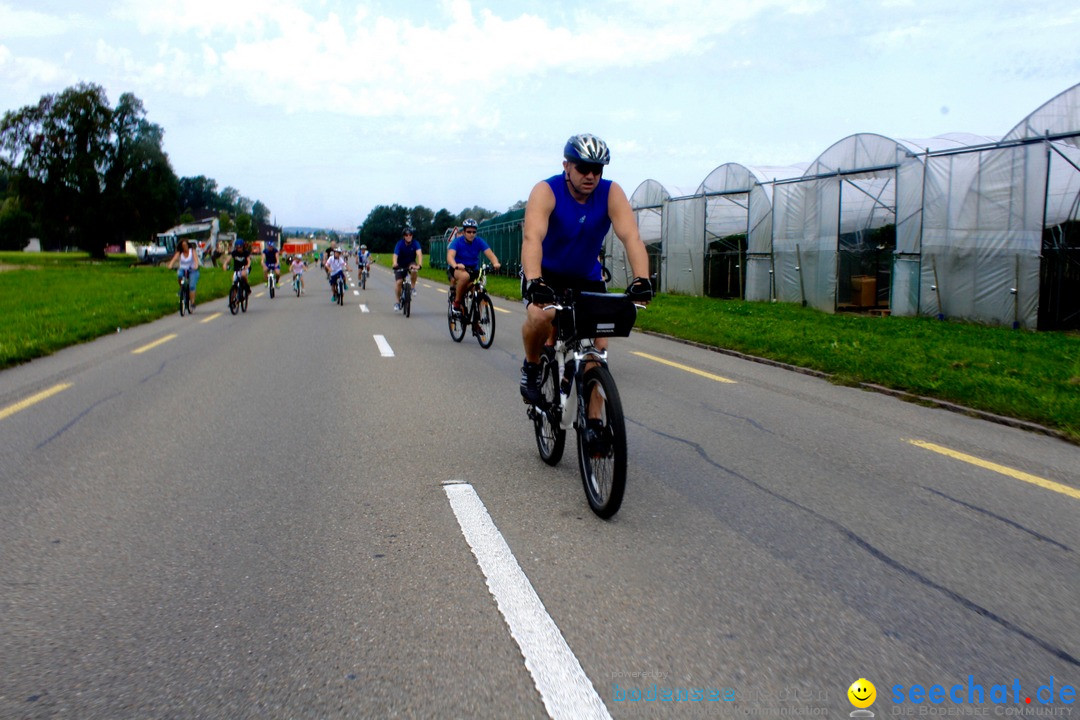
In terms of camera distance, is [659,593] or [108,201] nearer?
[659,593]

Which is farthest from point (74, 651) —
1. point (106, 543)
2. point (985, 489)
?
point (985, 489)

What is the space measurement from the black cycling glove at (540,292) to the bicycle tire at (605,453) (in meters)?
0.42

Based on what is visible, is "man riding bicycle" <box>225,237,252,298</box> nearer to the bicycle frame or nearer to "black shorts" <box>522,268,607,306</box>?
"black shorts" <box>522,268,607,306</box>

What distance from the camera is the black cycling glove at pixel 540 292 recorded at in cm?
434

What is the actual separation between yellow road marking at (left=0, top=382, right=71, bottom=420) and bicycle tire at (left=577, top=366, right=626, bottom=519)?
5.23 meters

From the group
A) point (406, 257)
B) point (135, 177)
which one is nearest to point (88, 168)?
point (135, 177)

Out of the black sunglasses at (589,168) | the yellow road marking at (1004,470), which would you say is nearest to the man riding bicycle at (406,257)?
the yellow road marking at (1004,470)

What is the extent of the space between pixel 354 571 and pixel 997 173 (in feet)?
51.4

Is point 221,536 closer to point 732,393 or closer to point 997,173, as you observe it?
point 732,393

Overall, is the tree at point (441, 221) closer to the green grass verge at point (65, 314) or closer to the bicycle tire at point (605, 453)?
the green grass verge at point (65, 314)

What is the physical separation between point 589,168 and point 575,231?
385mm

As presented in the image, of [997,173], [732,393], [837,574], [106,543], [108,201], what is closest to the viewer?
[837,574]

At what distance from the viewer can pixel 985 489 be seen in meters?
4.73

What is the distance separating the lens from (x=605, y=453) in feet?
13.4
